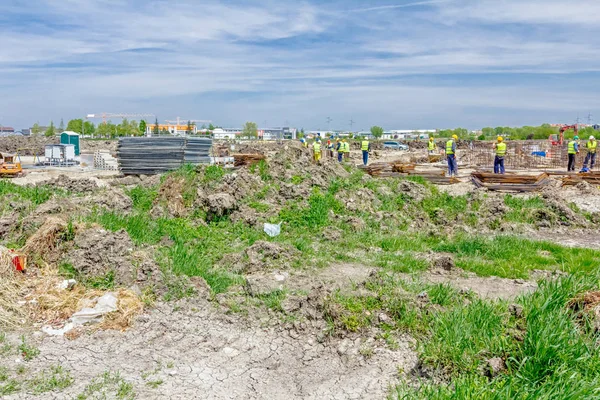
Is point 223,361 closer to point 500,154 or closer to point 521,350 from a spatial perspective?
point 521,350

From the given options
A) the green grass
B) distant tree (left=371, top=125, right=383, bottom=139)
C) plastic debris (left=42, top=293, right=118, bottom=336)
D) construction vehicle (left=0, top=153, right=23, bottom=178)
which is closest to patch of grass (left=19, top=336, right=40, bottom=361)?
plastic debris (left=42, top=293, right=118, bottom=336)

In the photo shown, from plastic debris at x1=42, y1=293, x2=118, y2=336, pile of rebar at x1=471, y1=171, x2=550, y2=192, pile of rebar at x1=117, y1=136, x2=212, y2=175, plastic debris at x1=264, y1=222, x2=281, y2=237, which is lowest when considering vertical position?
plastic debris at x1=42, y1=293, x2=118, y2=336

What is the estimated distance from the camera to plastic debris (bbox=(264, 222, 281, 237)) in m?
10.4

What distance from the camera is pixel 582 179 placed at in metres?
19.4

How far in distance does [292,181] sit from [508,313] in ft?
27.6

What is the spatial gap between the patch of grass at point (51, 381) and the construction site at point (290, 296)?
0.02 m

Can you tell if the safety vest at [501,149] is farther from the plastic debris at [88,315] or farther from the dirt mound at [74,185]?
the plastic debris at [88,315]

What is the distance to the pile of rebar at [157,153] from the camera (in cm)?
1948

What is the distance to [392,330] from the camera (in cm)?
582

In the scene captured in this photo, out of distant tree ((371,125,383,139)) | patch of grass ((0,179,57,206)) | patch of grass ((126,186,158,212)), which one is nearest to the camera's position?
patch of grass ((0,179,57,206))

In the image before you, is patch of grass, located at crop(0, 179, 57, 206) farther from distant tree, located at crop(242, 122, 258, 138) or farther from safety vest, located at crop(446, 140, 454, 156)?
distant tree, located at crop(242, 122, 258, 138)

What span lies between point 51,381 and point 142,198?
26.5ft

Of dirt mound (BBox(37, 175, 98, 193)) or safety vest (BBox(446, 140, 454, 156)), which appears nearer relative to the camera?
dirt mound (BBox(37, 175, 98, 193))

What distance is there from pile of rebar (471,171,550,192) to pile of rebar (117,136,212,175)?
1006cm
